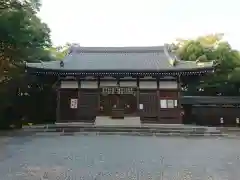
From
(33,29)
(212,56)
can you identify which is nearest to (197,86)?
(212,56)

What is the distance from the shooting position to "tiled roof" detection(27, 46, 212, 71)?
22.9 metres

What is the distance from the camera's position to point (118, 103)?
24.0 meters

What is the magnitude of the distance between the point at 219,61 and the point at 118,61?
43.7 ft

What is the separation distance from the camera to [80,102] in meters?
23.3

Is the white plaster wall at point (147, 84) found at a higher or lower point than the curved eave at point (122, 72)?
lower

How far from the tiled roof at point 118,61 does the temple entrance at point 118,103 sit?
7.30ft

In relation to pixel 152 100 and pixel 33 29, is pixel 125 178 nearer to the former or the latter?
pixel 152 100

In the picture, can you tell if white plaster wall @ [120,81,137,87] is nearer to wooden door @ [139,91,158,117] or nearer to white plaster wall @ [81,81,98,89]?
wooden door @ [139,91,158,117]

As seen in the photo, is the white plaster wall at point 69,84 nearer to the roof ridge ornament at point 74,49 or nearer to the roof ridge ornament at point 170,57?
the roof ridge ornament at point 74,49

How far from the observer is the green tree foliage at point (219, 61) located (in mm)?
32978

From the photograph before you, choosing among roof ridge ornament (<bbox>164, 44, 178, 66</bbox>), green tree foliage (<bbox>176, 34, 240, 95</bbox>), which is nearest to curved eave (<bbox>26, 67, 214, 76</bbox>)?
roof ridge ornament (<bbox>164, 44, 178, 66</bbox>)

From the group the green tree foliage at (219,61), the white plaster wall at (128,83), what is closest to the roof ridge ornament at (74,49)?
the white plaster wall at (128,83)

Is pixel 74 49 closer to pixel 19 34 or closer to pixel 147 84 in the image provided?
pixel 19 34

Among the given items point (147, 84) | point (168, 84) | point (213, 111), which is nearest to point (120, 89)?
point (147, 84)
